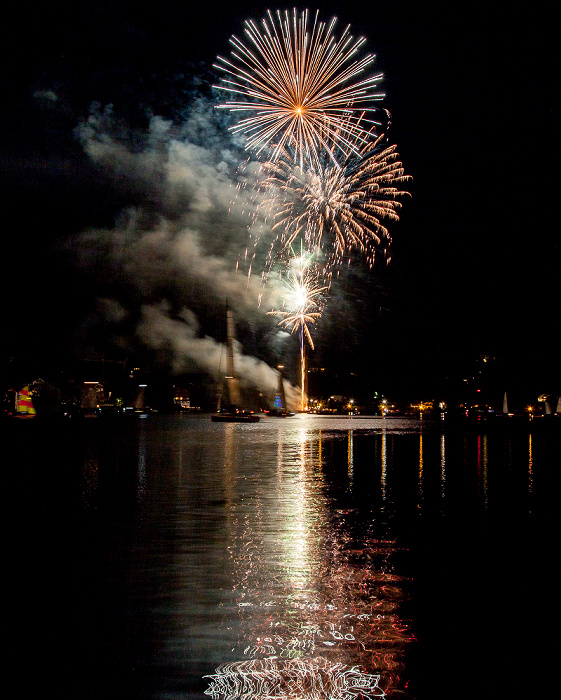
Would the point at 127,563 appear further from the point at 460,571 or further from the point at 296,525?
the point at 460,571

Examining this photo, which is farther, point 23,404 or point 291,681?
point 23,404

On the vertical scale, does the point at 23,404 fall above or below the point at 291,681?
above

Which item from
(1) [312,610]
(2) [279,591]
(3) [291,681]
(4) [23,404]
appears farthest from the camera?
(4) [23,404]

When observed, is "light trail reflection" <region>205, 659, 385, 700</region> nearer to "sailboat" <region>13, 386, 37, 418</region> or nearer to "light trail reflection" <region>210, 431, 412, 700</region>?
"light trail reflection" <region>210, 431, 412, 700</region>

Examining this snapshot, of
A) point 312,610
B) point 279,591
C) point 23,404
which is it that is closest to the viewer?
point 312,610

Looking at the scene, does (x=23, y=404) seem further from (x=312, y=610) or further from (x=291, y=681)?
(x=291, y=681)

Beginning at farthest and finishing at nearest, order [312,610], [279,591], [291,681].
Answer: [279,591] < [312,610] < [291,681]

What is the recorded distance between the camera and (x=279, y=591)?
6297mm

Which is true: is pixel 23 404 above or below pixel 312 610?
above

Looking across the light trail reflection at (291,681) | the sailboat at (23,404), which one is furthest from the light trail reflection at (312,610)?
the sailboat at (23,404)

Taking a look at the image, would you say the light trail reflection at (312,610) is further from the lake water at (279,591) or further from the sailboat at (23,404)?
the sailboat at (23,404)

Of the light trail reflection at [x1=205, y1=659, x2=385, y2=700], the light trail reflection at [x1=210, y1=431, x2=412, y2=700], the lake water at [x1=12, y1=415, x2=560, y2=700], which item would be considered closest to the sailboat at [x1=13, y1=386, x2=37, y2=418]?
the lake water at [x1=12, y1=415, x2=560, y2=700]

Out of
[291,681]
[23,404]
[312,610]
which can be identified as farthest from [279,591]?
[23,404]

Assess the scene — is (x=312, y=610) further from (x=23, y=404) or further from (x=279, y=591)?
(x=23, y=404)
